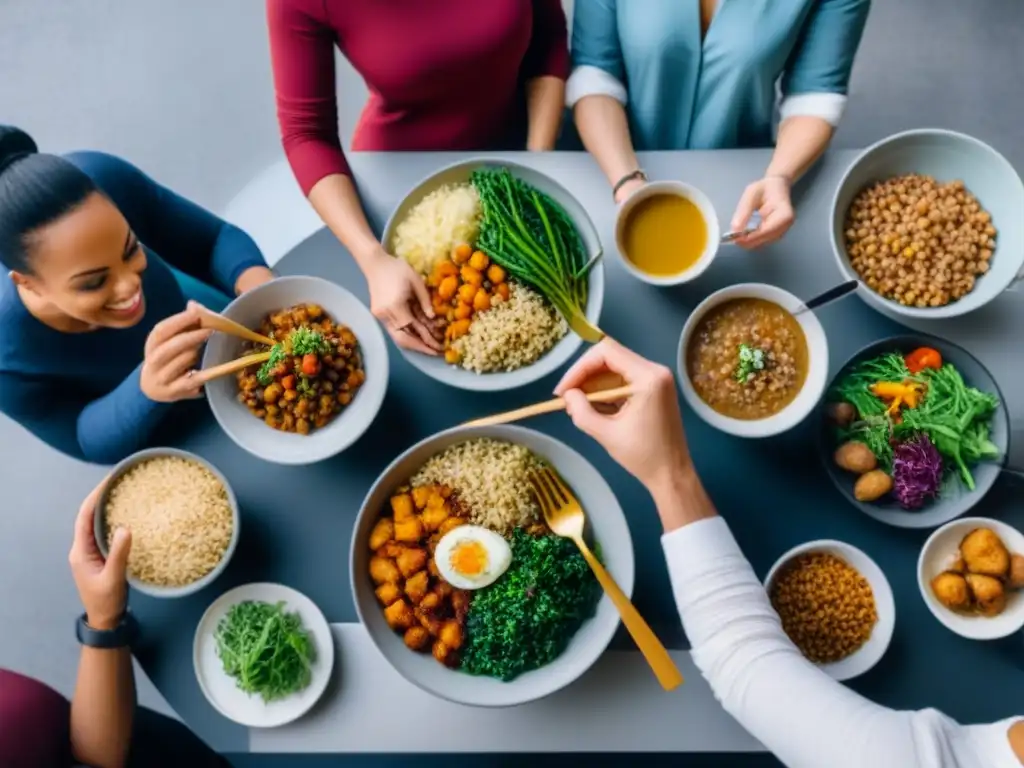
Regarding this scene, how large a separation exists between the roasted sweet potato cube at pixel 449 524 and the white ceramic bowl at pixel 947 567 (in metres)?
0.72

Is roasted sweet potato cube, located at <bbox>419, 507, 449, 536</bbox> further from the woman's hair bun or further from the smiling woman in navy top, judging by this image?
the woman's hair bun

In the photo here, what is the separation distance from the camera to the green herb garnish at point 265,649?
1305 millimetres

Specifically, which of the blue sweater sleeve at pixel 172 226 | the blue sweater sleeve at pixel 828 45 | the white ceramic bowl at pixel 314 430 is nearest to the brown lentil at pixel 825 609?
the white ceramic bowl at pixel 314 430

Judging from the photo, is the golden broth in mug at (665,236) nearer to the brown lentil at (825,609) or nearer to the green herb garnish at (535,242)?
the green herb garnish at (535,242)

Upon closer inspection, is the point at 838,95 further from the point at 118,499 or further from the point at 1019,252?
the point at 118,499

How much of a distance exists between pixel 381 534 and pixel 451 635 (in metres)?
0.19

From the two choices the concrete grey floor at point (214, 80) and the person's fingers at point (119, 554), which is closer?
the person's fingers at point (119, 554)

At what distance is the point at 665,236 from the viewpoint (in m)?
1.42

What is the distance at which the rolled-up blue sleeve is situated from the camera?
1.57m

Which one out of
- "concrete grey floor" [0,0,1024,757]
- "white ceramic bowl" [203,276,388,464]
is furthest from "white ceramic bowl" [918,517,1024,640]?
"concrete grey floor" [0,0,1024,757]

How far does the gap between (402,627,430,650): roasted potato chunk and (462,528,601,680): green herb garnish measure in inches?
2.5

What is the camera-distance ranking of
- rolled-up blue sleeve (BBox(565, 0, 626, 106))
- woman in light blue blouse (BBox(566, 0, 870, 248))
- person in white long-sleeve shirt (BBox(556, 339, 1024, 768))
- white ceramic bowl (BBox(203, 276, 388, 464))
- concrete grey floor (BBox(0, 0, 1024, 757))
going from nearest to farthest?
person in white long-sleeve shirt (BBox(556, 339, 1024, 768)), white ceramic bowl (BBox(203, 276, 388, 464)), woman in light blue blouse (BBox(566, 0, 870, 248)), rolled-up blue sleeve (BBox(565, 0, 626, 106)), concrete grey floor (BBox(0, 0, 1024, 757))

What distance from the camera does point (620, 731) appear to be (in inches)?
53.2

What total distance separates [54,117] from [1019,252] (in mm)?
2751
